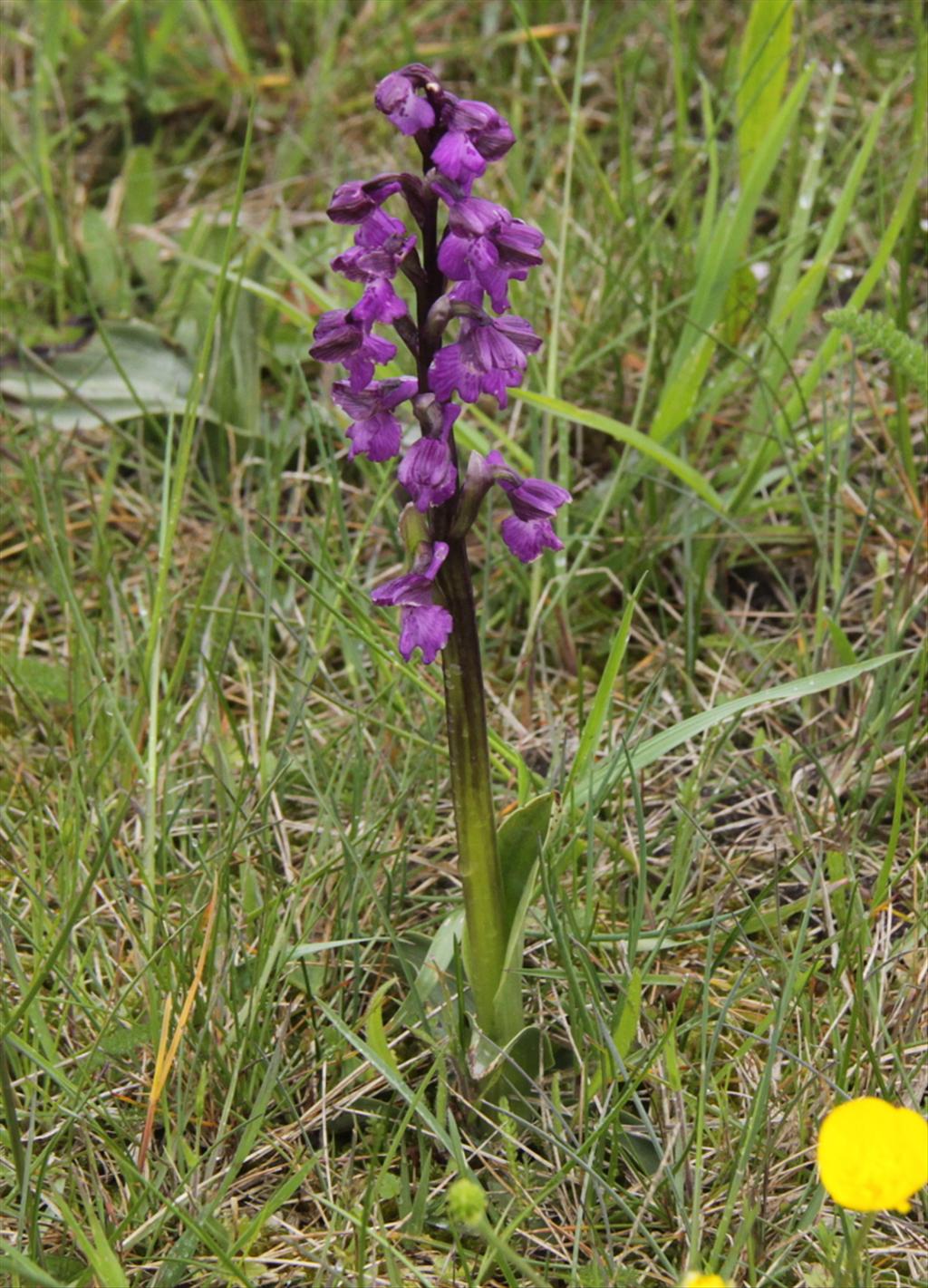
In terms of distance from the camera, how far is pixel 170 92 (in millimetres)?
4023

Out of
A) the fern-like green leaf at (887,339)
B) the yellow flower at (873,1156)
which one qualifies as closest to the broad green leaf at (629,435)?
the fern-like green leaf at (887,339)

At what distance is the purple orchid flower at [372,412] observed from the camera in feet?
5.82

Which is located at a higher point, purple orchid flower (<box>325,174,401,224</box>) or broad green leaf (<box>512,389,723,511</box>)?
purple orchid flower (<box>325,174,401,224</box>)

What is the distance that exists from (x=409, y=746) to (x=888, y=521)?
1.13 metres

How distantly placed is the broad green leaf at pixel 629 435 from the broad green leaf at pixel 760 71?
2.24 ft

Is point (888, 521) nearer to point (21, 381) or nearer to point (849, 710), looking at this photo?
point (849, 710)

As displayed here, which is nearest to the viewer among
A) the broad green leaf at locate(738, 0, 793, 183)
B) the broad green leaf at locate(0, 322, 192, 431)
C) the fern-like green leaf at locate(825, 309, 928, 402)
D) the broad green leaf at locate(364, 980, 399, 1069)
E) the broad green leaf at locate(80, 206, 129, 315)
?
the broad green leaf at locate(364, 980, 399, 1069)

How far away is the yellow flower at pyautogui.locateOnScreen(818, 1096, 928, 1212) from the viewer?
1.38 meters

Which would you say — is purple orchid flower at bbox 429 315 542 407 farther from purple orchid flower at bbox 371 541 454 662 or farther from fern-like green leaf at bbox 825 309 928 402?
fern-like green leaf at bbox 825 309 928 402

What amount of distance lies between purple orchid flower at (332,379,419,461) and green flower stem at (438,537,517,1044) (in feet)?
0.54

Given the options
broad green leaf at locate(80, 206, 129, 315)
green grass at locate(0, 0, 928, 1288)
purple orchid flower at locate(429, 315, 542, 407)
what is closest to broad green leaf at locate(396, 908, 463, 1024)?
green grass at locate(0, 0, 928, 1288)

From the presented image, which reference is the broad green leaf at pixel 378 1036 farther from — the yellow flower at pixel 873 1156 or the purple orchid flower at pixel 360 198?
the purple orchid flower at pixel 360 198

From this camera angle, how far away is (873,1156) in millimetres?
1404

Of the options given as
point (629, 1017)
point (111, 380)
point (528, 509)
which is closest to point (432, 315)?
point (528, 509)
